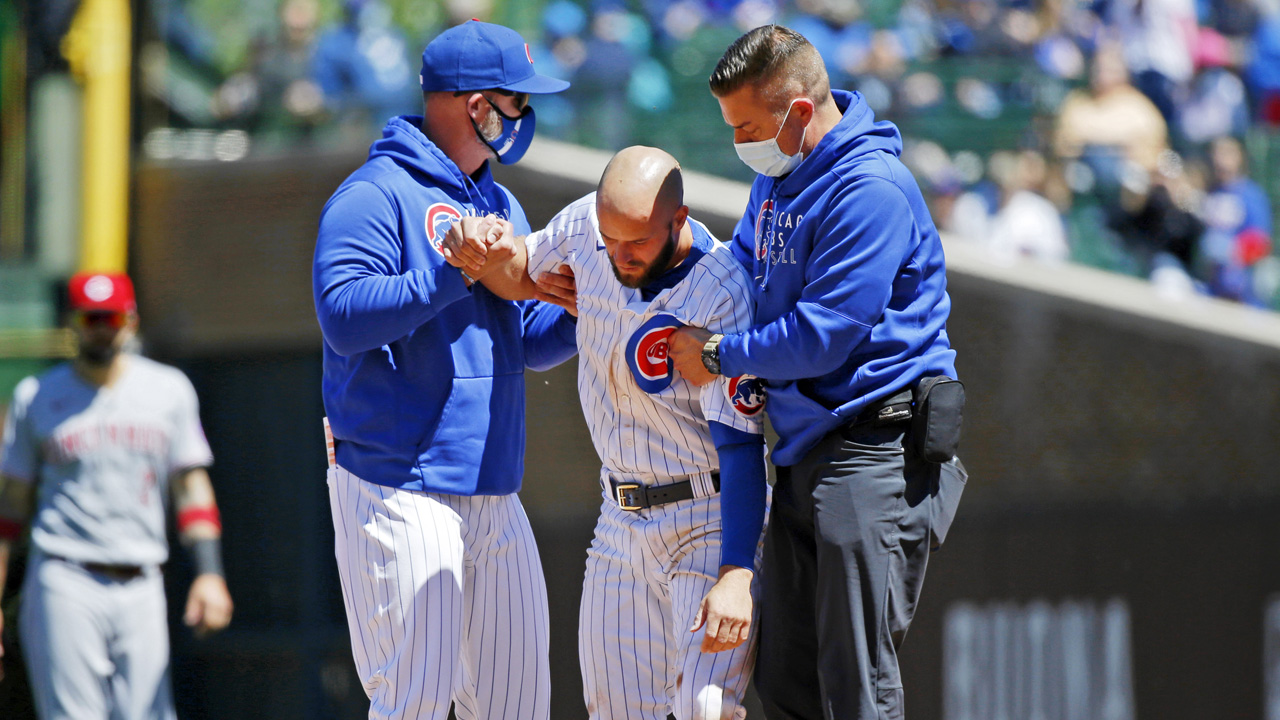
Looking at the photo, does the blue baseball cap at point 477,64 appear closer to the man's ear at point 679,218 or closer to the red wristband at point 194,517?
the man's ear at point 679,218

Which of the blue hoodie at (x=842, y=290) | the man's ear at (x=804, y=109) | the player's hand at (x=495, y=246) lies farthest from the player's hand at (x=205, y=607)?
the man's ear at (x=804, y=109)

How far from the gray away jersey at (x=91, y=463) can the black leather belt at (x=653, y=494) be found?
2324 millimetres

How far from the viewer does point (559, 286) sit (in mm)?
2996

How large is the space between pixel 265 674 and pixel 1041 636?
338 centimetres

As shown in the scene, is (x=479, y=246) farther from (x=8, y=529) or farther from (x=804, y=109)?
(x=8, y=529)

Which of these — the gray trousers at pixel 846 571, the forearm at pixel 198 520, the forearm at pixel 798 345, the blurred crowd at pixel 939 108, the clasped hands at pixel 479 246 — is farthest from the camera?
the blurred crowd at pixel 939 108

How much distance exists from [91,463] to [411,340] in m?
2.01

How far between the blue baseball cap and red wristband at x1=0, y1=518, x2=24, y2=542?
249 cm

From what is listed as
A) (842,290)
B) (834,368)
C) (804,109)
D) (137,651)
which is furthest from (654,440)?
(137,651)

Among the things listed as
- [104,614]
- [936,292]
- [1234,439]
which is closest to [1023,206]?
[1234,439]

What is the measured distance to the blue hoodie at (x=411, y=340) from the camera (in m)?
2.83

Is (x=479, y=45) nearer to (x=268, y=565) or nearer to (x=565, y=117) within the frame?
(x=565, y=117)

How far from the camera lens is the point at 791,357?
2561 mm

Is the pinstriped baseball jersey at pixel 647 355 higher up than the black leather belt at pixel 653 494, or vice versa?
the pinstriped baseball jersey at pixel 647 355
